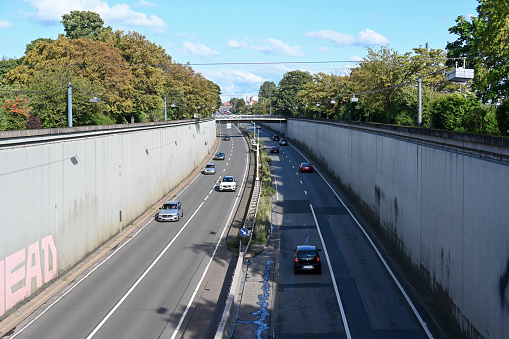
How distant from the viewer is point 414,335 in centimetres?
2006

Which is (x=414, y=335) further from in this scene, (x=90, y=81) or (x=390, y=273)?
(x=90, y=81)

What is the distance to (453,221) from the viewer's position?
20781 millimetres

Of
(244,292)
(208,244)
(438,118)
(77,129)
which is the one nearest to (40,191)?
(77,129)

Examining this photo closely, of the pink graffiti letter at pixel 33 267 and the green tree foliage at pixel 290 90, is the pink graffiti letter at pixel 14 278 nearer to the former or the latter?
the pink graffiti letter at pixel 33 267

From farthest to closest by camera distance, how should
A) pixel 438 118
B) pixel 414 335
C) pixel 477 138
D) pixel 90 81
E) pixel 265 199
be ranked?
1. pixel 90 81
2. pixel 265 199
3. pixel 438 118
4. pixel 414 335
5. pixel 477 138

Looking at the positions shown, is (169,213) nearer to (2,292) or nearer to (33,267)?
(33,267)

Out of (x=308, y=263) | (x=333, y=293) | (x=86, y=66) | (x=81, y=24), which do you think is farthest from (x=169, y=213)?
(x=81, y=24)

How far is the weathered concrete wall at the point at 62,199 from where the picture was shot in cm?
2136

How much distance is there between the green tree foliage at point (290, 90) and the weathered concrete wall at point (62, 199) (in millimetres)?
124235

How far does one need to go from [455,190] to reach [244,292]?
1179 cm

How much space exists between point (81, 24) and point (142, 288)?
3983 inches

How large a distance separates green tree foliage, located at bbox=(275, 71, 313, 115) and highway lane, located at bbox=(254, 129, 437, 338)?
399 ft

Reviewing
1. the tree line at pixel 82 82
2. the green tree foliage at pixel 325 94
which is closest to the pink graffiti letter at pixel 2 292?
the tree line at pixel 82 82

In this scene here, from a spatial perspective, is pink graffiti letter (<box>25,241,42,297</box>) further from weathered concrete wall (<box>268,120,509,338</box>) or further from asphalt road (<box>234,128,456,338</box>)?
weathered concrete wall (<box>268,120,509,338</box>)
